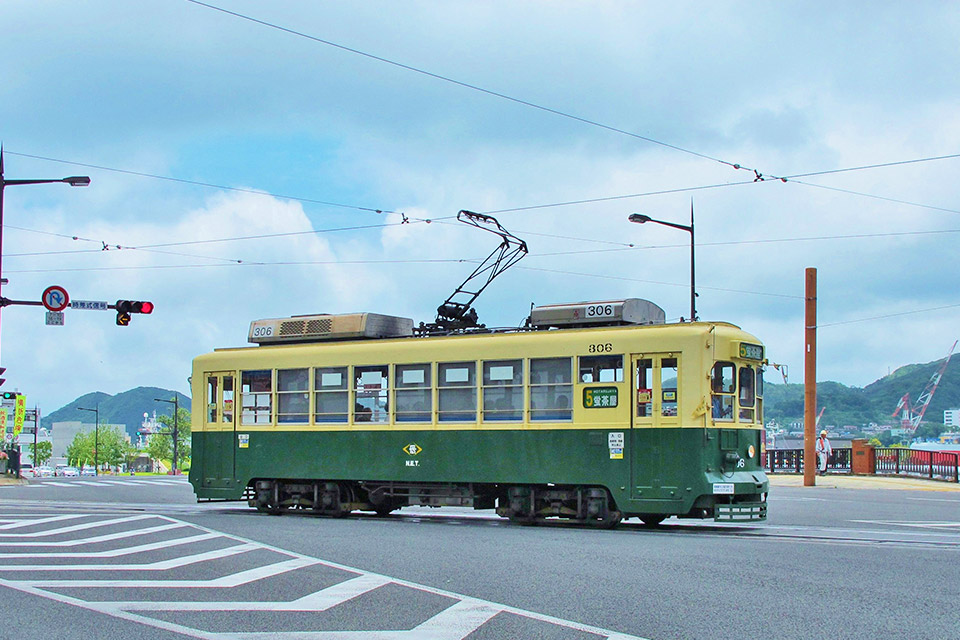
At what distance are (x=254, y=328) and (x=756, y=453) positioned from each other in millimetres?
9811

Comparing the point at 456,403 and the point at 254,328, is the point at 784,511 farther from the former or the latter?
the point at 254,328

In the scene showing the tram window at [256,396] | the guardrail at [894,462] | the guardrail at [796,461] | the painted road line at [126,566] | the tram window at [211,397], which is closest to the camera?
the painted road line at [126,566]

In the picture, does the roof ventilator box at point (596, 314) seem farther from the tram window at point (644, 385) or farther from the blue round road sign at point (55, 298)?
the blue round road sign at point (55, 298)

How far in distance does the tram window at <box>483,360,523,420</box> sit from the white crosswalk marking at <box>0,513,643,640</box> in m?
5.10

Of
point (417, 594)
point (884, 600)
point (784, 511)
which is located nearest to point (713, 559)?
point (884, 600)

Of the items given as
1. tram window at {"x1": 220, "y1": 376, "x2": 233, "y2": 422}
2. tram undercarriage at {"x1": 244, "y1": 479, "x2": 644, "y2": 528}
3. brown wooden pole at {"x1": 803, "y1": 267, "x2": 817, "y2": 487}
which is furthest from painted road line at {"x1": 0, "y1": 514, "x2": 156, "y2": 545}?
brown wooden pole at {"x1": 803, "y1": 267, "x2": 817, "y2": 487}

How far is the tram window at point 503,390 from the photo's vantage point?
17.7 m

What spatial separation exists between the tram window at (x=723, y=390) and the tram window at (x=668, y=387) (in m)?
0.57

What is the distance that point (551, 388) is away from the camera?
57.3 ft

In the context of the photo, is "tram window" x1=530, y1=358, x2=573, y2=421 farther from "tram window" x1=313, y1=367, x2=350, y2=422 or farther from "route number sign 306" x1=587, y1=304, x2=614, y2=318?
"tram window" x1=313, y1=367, x2=350, y2=422

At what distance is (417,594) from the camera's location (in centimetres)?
915

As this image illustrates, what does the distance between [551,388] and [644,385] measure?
60.8 inches

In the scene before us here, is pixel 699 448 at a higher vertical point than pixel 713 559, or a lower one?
higher

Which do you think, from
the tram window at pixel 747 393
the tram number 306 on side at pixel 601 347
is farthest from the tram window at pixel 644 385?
the tram window at pixel 747 393
